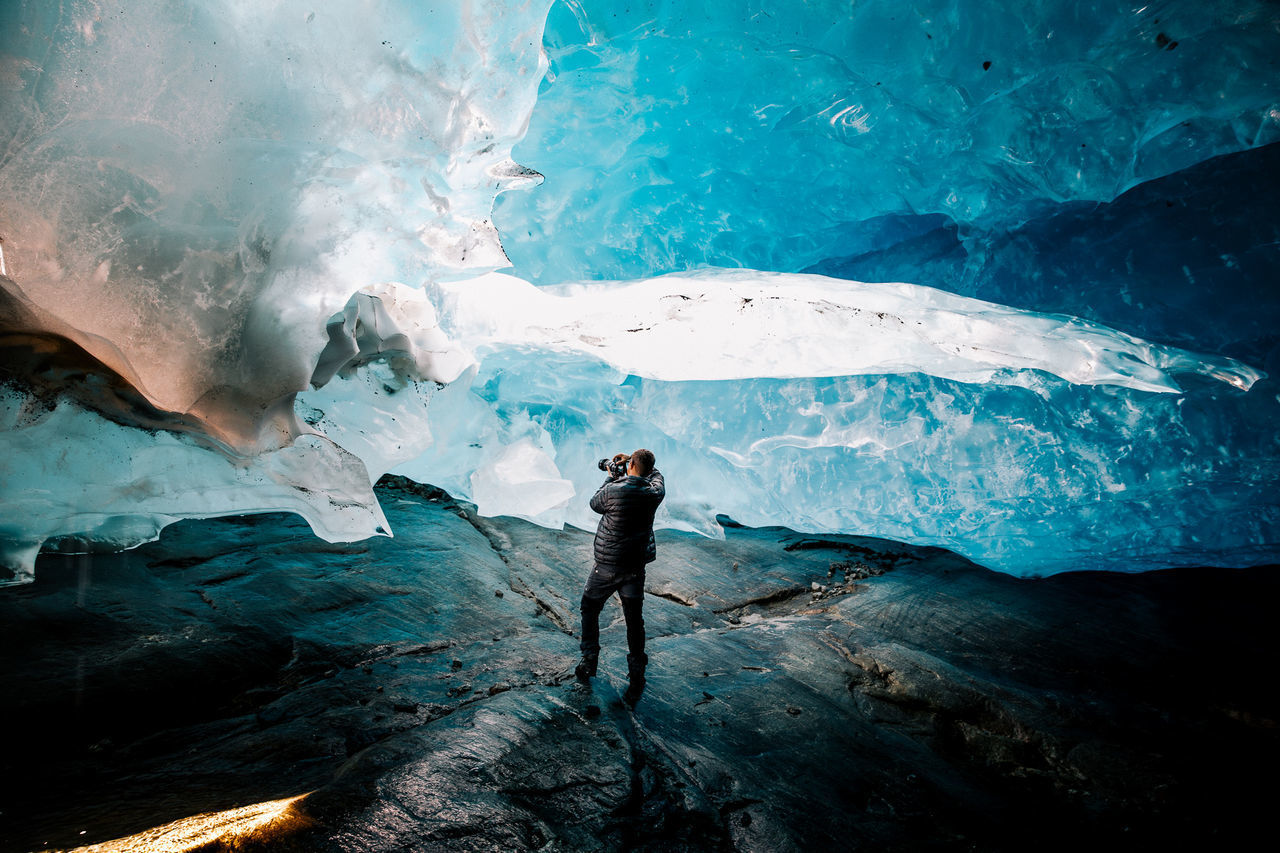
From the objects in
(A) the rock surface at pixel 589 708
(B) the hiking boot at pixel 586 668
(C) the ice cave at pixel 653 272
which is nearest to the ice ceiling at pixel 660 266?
(C) the ice cave at pixel 653 272

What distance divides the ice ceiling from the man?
127 centimetres

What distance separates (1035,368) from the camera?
4023 mm

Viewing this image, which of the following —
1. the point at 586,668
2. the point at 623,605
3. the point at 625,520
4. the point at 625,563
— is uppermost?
the point at 625,520

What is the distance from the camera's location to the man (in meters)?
3.41

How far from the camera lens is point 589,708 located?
3178 mm

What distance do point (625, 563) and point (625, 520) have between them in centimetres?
24

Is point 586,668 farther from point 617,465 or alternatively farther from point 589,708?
point 617,465

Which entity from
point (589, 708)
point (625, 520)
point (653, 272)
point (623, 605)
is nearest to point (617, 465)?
point (625, 520)

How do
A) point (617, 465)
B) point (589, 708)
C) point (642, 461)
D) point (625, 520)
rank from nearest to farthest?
point (589, 708) → point (625, 520) → point (642, 461) → point (617, 465)

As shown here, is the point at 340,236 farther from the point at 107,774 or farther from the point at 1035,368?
the point at 1035,368

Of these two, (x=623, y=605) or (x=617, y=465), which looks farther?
(x=617, y=465)

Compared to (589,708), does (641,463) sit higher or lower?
higher

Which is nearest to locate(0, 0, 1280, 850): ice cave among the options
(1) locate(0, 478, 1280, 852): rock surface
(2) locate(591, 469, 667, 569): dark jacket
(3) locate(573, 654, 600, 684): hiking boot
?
(1) locate(0, 478, 1280, 852): rock surface

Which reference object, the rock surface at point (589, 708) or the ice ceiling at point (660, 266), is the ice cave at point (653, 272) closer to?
the ice ceiling at point (660, 266)
